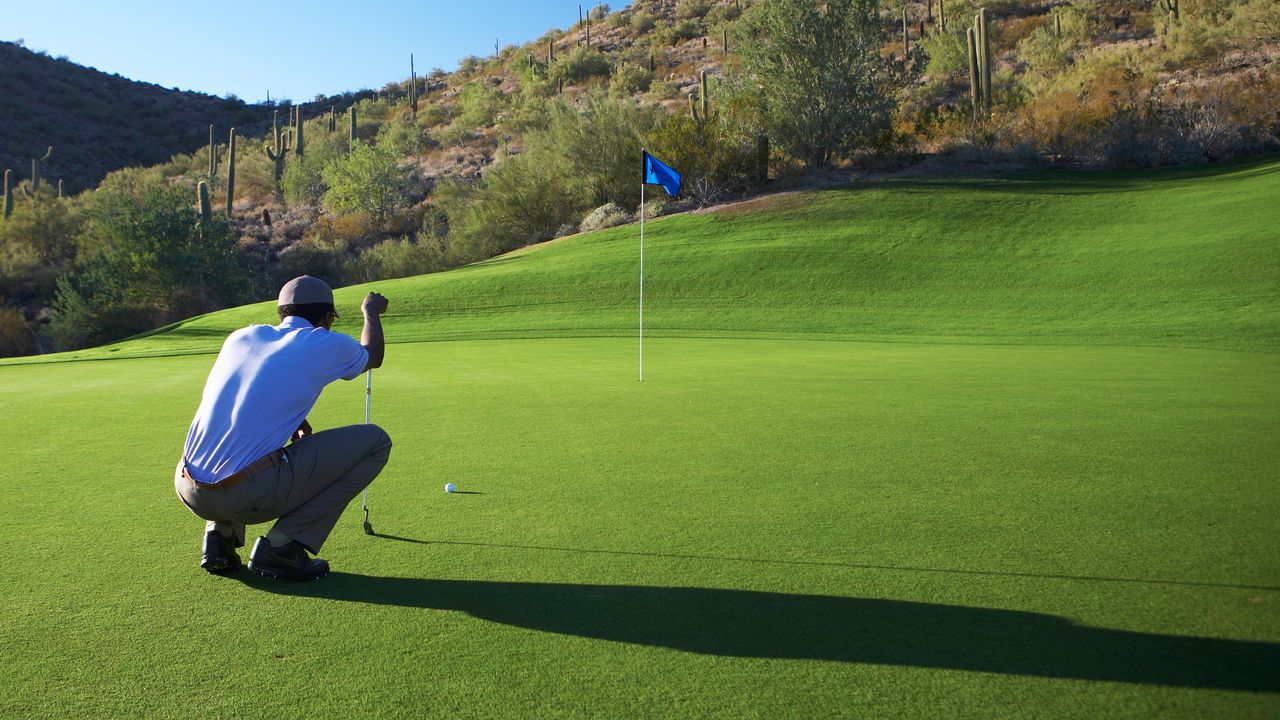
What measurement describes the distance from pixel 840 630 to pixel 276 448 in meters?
2.99

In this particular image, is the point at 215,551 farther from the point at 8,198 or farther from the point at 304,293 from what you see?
the point at 8,198

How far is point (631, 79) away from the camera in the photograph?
2815 inches

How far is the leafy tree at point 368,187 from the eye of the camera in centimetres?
5547

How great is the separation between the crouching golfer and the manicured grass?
271 mm

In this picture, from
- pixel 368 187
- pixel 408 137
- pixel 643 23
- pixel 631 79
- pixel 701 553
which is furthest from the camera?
pixel 643 23

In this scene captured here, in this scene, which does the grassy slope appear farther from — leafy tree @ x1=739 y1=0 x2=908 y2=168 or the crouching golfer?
the crouching golfer

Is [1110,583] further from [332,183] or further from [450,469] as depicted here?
[332,183]

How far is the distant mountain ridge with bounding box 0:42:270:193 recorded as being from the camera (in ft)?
243

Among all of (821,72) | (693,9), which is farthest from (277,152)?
(821,72)

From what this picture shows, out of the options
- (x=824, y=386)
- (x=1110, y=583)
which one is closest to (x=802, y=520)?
(x=1110, y=583)

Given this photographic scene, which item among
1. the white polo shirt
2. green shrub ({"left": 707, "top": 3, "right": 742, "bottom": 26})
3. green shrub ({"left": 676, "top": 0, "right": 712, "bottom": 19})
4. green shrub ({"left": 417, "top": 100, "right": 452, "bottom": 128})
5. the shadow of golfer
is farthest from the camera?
green shrub ({"left": 676, "top": 0, "right": 712, "bottom": 19})

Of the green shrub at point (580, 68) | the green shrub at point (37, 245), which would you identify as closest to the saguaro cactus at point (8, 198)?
the green shrub at point (37, 245)

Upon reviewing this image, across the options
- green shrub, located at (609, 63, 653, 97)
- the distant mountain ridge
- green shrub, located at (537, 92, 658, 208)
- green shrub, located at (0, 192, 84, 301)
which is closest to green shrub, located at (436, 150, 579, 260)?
green shrub, located at (537, 92, 658, 208)

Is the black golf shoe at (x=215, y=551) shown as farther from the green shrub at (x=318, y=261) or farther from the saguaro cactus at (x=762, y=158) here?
the green shrub at (x=318, y=261)
